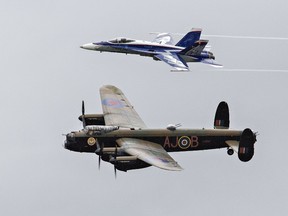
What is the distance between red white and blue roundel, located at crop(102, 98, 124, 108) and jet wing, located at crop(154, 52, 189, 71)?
47.4 ft

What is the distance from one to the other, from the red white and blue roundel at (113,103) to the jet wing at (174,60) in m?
14.4

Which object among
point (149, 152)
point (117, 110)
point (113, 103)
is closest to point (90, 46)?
point (113, 103)

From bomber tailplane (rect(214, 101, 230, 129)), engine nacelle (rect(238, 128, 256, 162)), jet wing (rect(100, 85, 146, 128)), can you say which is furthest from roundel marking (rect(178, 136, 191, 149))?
engine nacelle (rect(238, 128, 256, 162))

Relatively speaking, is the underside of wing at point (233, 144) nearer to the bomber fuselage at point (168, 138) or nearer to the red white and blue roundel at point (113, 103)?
the bomber fuselage at point (168, 138)

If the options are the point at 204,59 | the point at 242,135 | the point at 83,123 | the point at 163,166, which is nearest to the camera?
the point at 163,166

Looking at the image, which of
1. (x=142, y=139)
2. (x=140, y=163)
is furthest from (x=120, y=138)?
(x=140, y=163)

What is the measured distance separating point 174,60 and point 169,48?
4.90 metres

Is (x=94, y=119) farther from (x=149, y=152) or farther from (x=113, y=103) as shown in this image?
(x=149, y=152)

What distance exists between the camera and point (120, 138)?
102 meters

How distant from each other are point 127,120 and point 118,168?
15.2 m

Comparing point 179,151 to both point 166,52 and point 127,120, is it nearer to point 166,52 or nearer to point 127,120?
point 127,120

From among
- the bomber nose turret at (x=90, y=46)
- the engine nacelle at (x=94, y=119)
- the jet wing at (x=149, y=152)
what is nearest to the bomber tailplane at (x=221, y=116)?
the jet wing at (x=149, y=152)

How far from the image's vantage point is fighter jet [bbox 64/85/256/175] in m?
95.1

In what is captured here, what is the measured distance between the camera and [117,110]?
10988 cm
